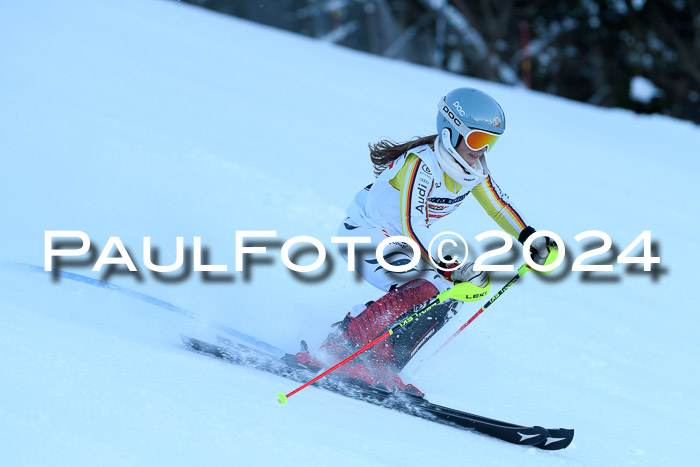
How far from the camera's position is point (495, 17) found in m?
17.7

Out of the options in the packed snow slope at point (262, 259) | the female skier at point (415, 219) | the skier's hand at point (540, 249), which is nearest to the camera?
the packed snow slope at point (262, 259)

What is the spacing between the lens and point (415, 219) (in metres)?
3.40

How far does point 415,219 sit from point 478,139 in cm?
44

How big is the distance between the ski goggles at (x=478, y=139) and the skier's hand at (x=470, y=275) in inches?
19.5

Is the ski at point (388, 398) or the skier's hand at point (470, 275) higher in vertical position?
the skier's hand at point (470, 275)

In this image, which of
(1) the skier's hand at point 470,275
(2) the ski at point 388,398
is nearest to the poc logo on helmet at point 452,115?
(1) the skier's hand at point 470,275

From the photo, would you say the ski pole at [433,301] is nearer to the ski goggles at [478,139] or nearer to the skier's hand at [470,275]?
the skier's hand at [470,275]

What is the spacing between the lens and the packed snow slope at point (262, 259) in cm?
264

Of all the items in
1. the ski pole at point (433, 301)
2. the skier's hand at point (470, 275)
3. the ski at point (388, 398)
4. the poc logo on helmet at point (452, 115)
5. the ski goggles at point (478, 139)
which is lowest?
the ski at point (388, 398)

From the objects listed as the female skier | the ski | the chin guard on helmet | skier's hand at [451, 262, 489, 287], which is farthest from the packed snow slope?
the chin guard on helmet

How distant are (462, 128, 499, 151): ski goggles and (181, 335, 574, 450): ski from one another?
3.63 ft

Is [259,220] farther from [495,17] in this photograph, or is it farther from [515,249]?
[495,17]

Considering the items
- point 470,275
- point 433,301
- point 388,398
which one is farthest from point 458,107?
point 388,398

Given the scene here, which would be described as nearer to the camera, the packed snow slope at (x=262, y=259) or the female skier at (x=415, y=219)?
the packed snow slope at (x=262, y=259)
